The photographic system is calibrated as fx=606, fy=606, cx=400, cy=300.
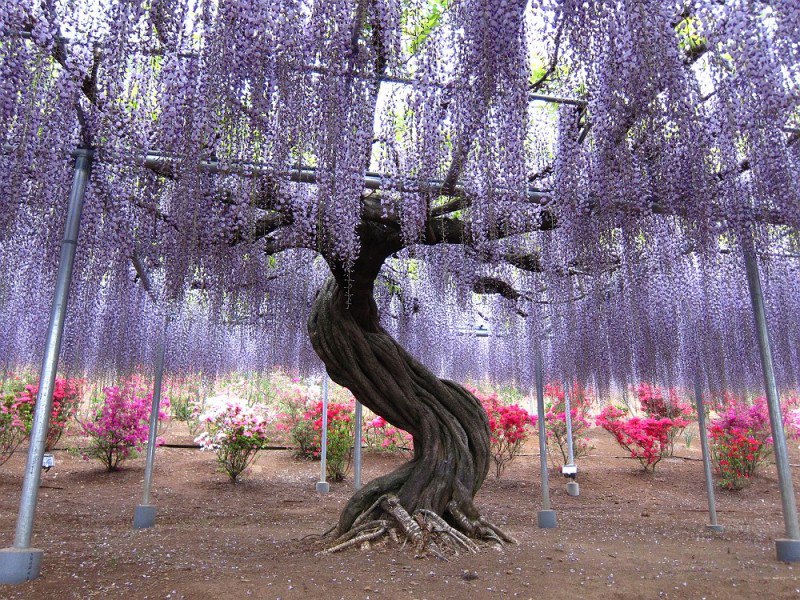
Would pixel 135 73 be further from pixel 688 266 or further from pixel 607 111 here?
pixel 688 266

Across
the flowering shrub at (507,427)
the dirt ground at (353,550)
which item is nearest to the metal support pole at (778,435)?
the dirt ground at (353,550)

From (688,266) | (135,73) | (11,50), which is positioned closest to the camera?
(11,50)

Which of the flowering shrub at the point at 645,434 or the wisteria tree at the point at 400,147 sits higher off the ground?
the wisteria tree at the point at 400,147

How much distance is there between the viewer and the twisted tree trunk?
4.38 m

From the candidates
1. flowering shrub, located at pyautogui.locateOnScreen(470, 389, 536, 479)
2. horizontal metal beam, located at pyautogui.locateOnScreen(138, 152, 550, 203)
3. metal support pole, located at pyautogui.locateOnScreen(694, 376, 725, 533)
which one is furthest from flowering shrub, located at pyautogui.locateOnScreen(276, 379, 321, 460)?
horizontal metal beam, located at pyautogui.locateOnScreen(138, 152, 550, 203)

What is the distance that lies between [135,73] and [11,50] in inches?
23.7

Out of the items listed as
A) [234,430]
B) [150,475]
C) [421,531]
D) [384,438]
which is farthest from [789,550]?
[384,438]

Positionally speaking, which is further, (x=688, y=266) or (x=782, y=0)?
(x=688, y=266)

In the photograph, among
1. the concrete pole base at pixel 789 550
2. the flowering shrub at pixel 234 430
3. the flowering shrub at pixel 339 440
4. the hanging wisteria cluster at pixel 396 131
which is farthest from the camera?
the flowering shrub at pixel 339 440

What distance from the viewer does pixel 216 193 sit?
13.5 feet

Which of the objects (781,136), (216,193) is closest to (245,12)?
(216,193)

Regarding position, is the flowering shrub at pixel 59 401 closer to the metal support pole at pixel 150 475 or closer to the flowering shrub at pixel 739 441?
the metal support pole at pixel 150 475

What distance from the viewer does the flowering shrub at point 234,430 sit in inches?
322

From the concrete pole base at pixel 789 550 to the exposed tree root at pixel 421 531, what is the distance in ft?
5.51
